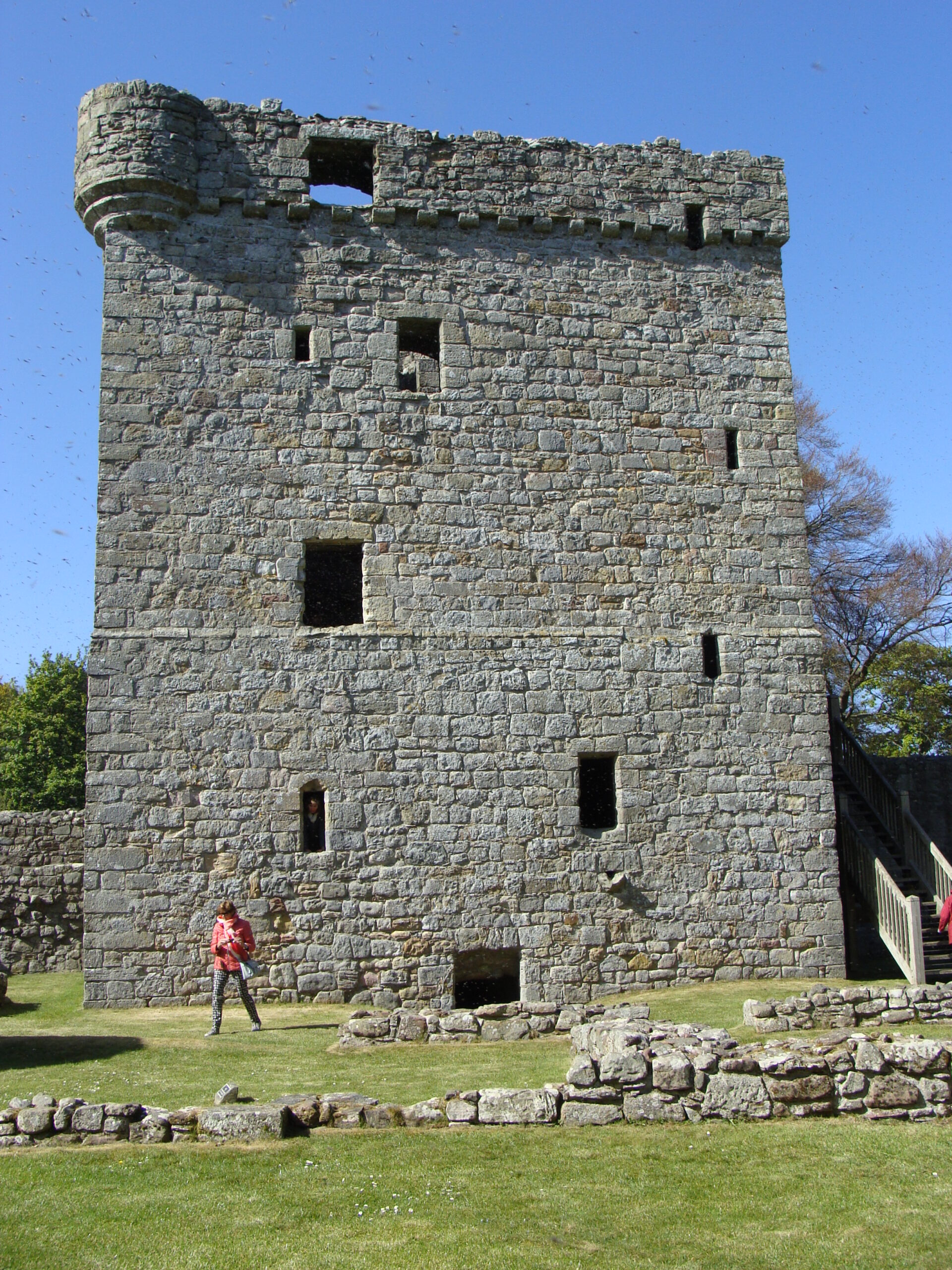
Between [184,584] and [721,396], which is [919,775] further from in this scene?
[184,584]

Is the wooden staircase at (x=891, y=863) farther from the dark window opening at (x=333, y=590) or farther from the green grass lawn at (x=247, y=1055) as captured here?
the dark window opening at (x=333, y=590)

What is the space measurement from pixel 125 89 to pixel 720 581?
9156 mm

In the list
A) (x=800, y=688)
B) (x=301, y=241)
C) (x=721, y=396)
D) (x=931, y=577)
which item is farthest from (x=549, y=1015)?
(x=931, y=577)

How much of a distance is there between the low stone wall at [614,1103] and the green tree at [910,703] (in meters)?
20.4

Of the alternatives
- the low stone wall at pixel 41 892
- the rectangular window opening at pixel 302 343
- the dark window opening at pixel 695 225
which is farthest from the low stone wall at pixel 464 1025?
the dark window opening at pixel 695 225

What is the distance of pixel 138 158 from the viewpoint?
42.3ft

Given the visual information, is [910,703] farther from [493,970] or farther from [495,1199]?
[495,1199]

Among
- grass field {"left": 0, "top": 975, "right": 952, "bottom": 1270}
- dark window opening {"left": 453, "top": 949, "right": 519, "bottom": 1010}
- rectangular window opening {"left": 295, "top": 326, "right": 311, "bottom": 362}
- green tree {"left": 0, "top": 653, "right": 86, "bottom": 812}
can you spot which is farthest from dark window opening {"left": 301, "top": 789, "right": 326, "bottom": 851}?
green tree {"left": 0, "top": 653, "right": 86, "bottom": 812}

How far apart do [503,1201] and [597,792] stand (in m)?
7.99

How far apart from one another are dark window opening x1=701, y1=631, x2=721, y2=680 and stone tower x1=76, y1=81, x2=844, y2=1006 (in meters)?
0.04

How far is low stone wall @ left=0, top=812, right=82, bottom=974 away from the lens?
581 inches

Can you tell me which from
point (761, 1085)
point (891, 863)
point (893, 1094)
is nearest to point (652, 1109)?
point (761, 1085)

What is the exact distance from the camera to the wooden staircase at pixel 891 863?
12.3 m

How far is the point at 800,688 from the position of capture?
13.5 meters
